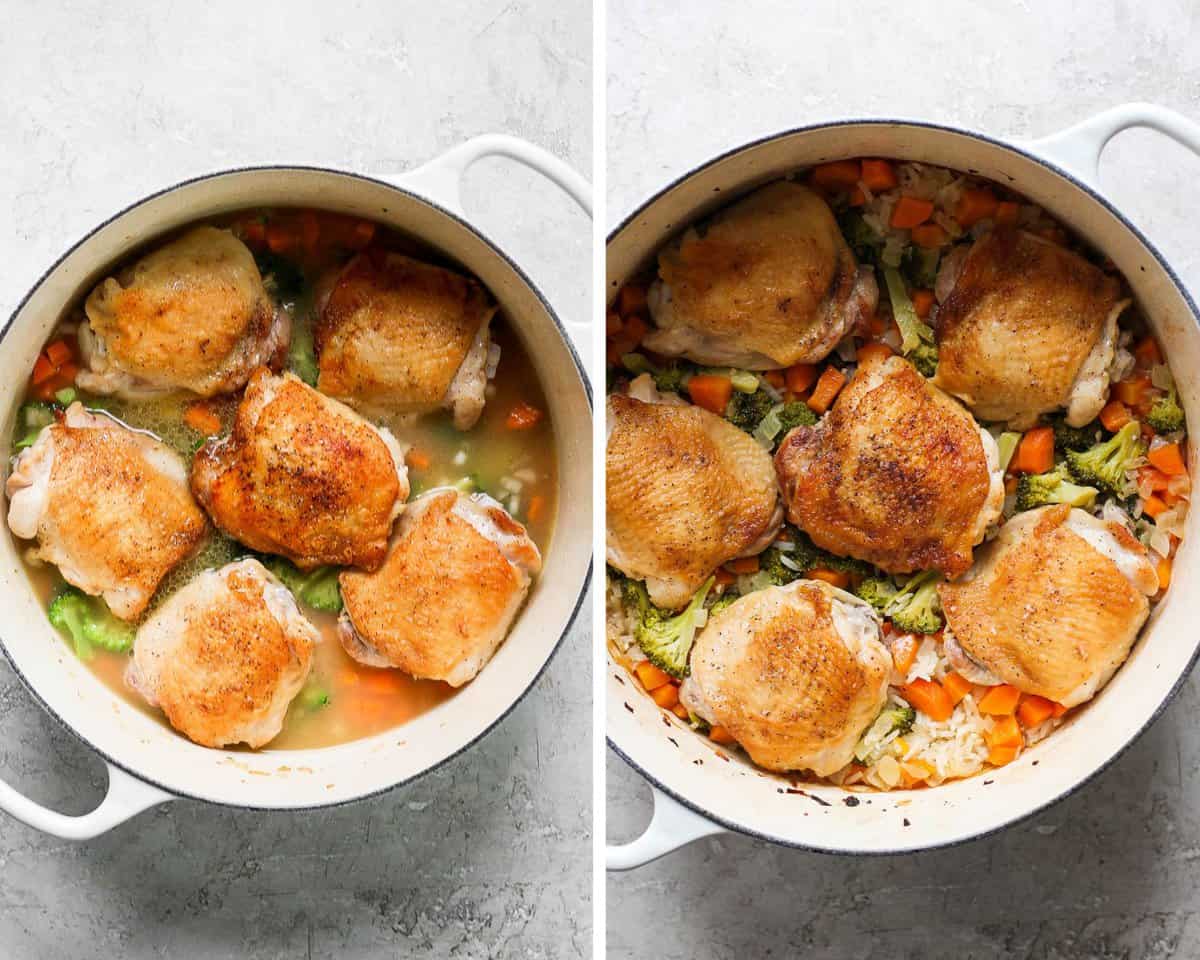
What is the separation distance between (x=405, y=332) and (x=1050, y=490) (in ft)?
3.32

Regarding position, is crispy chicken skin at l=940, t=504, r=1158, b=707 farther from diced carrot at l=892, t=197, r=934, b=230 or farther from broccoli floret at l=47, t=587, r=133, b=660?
broccoli floret at l=47, t=587, r=133, b=660

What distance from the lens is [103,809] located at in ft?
5.55

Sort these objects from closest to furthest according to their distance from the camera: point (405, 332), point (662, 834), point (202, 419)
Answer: point (662, 834) → point (405, 332) → point (202, 419)

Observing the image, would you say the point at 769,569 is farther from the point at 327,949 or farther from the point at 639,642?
the point at 327,949

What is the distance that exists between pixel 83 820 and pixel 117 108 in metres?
1.08

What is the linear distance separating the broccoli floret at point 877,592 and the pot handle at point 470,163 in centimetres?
70

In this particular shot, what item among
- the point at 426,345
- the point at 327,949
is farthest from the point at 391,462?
the point at 327,949

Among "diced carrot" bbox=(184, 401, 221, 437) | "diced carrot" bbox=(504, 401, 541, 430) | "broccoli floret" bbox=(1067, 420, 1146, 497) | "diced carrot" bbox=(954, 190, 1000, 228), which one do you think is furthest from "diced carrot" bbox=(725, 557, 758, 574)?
"diced carrot" bbox=(184, 401, 221, 437)

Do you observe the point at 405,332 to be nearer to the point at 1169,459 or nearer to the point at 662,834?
the point at 662,834

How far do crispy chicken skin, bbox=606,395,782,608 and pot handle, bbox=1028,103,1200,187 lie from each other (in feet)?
1.91

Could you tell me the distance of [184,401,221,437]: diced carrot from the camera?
6.57ft

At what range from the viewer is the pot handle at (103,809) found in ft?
5.54

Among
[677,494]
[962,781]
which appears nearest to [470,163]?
[677,494]

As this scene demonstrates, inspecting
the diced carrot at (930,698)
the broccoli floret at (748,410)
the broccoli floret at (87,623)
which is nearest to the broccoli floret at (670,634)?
the broccoli floret at (748,410)
